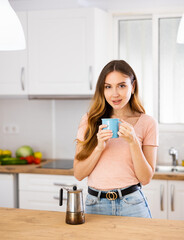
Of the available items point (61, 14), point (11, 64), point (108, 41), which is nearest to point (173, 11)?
point (108, 41)

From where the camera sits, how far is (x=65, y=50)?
3.40 metres

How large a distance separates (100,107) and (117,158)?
0.30 metres

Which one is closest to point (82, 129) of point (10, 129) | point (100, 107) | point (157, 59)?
point (100, 107)

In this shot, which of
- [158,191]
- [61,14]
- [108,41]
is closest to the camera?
[158,191]

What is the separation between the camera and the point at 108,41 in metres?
3.68

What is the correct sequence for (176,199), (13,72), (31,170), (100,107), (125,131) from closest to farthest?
(125,131)
(100,107)
(176,199)
(31,170)
(13,72)

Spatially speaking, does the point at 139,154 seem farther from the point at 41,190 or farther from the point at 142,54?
the point at 142,54

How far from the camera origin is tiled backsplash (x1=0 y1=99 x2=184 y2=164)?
12.5 feet

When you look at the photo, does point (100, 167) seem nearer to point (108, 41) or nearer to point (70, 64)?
point (70, 64)

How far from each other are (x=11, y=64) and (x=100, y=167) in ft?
6.18

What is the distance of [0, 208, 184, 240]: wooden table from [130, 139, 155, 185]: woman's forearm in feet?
0.74

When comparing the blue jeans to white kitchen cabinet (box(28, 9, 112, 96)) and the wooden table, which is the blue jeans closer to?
the wooden table

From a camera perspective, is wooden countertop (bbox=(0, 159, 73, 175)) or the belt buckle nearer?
the belt buckle

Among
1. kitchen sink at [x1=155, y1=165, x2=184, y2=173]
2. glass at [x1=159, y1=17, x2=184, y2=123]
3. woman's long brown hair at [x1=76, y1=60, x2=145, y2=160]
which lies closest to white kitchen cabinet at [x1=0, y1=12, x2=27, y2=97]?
glass at [x1=159, y1=17, x2=184, y2=123]
